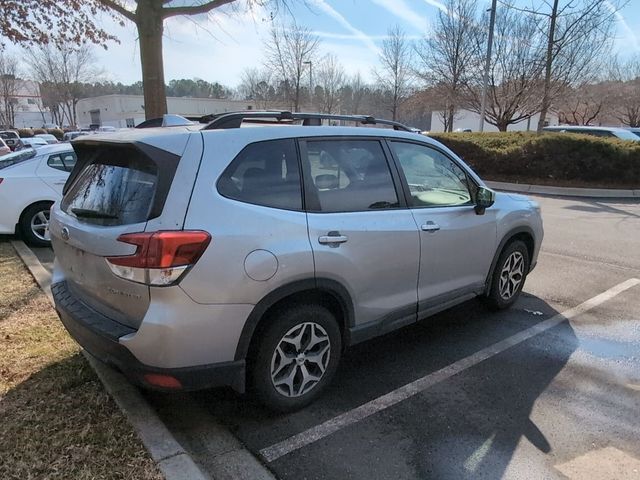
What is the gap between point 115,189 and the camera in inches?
114

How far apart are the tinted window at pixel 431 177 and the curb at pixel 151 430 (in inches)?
88.1

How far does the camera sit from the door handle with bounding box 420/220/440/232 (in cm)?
364

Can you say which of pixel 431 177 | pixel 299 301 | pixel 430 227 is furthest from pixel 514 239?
pixel 299 301

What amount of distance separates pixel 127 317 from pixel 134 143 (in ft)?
3.12

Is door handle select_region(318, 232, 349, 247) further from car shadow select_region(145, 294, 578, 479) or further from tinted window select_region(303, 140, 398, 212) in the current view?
car shadow select_region(145, 294, 578, 479)

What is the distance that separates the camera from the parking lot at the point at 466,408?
272cm

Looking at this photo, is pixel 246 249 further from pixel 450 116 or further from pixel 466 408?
pixel 450 116

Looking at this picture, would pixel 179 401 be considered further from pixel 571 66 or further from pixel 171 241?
pixel 571 66

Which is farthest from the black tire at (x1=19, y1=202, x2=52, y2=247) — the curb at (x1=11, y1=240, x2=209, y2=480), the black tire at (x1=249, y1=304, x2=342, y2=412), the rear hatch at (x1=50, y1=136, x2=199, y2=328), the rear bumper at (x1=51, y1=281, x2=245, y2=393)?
the black tire at (x1=249, y1=304, x2=342, y2=412)

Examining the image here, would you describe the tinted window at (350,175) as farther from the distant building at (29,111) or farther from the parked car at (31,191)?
the distant building at (29,111)

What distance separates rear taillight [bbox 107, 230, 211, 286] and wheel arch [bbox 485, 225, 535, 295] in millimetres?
2892

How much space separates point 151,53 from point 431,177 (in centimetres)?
635

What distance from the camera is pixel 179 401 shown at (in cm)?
332

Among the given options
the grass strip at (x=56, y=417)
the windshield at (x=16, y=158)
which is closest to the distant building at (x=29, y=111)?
the windshield at (x=16, y=158)
